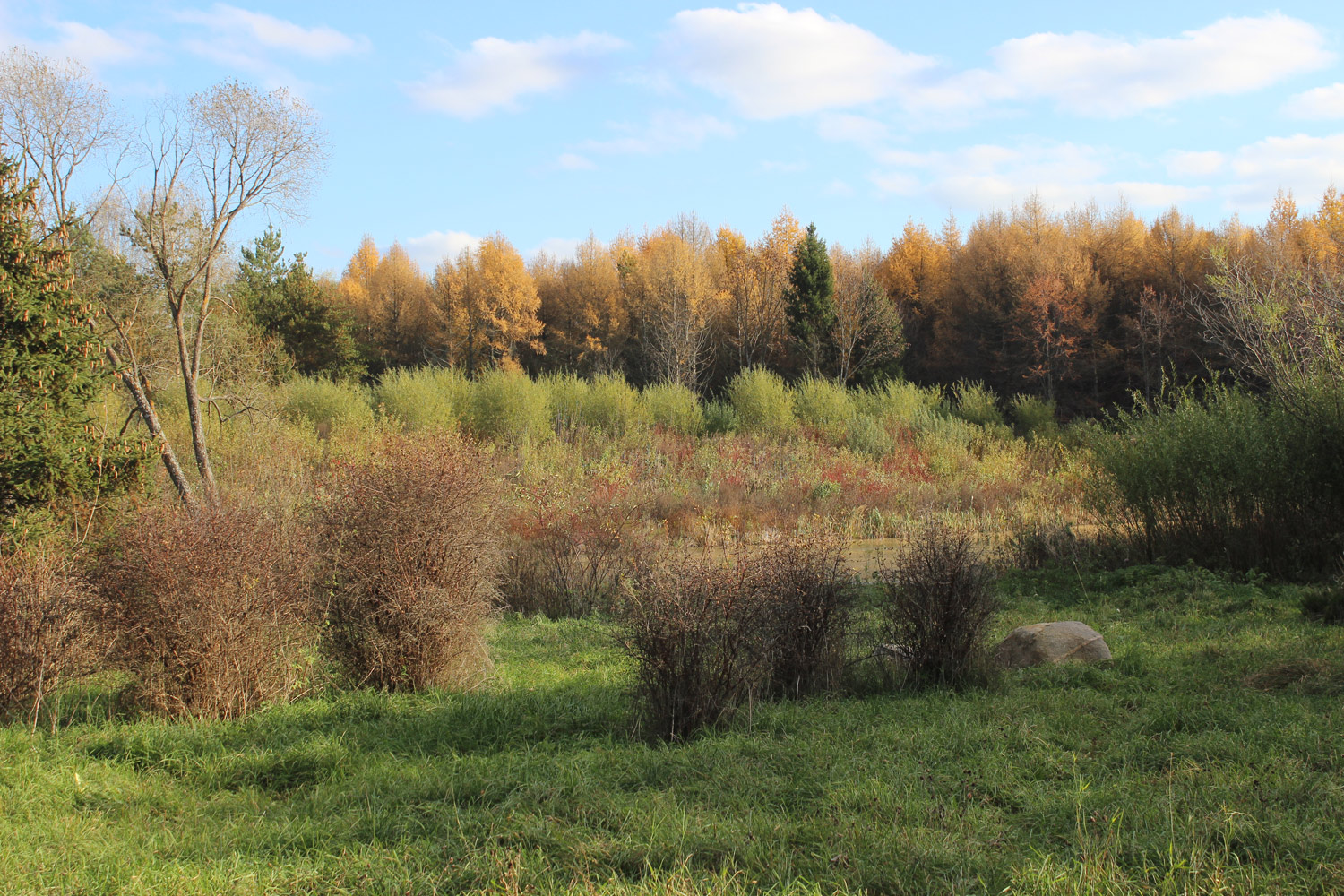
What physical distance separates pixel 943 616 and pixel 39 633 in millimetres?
6472

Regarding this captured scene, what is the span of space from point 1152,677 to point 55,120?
17.5m

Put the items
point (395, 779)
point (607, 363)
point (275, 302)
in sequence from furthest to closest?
point (607, 363) → point (275, 302) → point (395, 779)

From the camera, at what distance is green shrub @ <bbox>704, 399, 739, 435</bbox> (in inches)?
1115

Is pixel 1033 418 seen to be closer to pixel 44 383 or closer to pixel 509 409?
pixel 509 409

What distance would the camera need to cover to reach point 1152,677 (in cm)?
642

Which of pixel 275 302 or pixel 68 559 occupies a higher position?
pixel 275 302

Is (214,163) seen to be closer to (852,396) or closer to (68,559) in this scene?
(68,559)

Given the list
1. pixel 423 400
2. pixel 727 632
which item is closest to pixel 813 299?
pixel 423 400

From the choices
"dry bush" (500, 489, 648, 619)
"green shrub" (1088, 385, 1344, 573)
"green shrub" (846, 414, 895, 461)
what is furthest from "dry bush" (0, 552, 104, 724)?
"green shrub" (846, 414, 895, 461)

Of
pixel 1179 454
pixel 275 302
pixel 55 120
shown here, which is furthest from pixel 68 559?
pixel 275 302

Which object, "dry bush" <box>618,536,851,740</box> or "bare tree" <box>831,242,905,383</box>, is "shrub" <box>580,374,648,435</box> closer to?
"bare tree" <box>831,242,905,383</box>

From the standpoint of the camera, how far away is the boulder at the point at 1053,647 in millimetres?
Result: 7039

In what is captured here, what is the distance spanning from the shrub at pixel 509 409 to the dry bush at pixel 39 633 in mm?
18729

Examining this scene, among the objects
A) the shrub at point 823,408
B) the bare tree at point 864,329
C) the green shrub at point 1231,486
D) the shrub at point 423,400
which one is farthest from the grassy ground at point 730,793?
the bare tree at point 864,329
